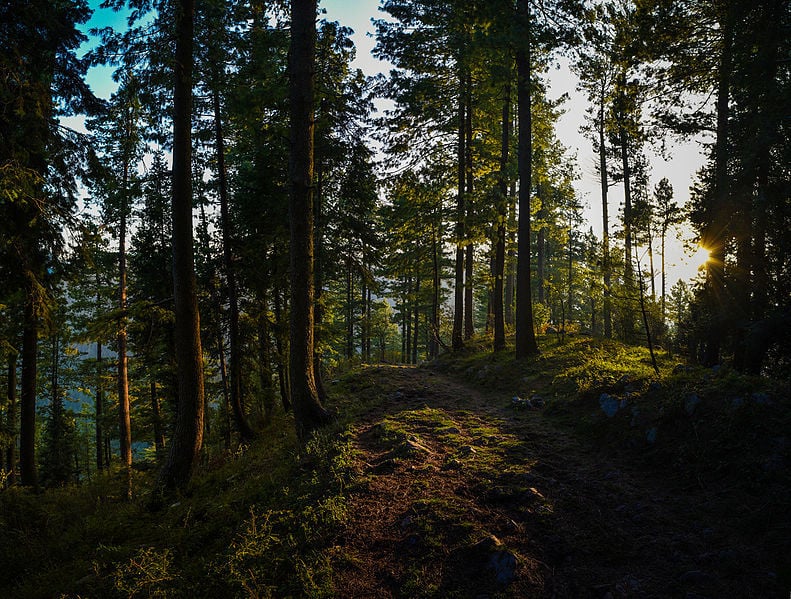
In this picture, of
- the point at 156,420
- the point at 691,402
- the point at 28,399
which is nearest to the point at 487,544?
the point at 691,402

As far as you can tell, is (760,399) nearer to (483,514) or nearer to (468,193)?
(483,514)

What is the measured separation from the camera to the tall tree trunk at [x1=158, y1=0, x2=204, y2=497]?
25.1 ft

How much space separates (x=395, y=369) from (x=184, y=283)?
11023mm

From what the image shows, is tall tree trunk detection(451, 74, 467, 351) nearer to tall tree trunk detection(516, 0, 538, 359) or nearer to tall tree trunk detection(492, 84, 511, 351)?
tall tree trunk detection(492, 84, 511, 351)

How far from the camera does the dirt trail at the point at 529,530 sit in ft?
11.3

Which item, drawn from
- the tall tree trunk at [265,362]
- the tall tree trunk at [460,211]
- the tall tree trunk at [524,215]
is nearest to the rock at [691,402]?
the tall tree trunk at [524,215]

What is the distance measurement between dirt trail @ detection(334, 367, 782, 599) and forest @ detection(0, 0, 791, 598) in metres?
0.03

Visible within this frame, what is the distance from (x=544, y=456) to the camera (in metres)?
6.09

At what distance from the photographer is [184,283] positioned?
25.4 feet

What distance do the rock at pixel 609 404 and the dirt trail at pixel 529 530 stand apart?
861 millimetres

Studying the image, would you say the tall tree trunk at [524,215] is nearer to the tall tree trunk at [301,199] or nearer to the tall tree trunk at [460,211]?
the tall tree trunk at [460,211]

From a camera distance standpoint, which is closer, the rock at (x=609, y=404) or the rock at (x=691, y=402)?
the rock at (x=691, y=402)

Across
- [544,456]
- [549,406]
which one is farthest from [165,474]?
[549,406]

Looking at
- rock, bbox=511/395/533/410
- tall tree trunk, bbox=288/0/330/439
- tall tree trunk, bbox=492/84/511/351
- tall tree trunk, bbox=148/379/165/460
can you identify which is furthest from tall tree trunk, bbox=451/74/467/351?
tall tree trunk, bbox=148/379/165/460
